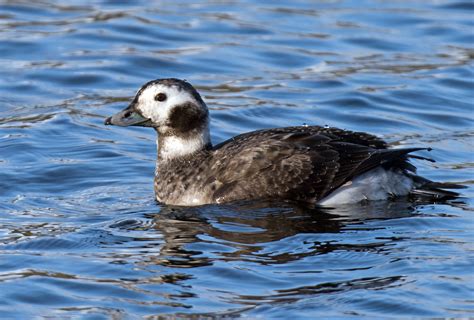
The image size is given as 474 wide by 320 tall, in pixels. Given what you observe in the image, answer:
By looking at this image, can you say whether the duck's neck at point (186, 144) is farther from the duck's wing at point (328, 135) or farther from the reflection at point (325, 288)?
→ the reflection at point (325, 288)

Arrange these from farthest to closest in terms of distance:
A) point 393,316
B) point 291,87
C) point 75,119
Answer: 1. point 291,87
2. point 75,119
3. point 393,316

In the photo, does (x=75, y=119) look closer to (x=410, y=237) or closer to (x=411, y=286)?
(x=410, y=237)

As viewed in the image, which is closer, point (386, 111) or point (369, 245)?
point (369, 245)

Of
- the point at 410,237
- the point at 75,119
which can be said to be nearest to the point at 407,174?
the point at 410,237

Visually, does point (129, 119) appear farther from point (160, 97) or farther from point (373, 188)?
point (373, 188)

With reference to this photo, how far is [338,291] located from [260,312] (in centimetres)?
69

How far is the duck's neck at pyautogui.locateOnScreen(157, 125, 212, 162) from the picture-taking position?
11602 millimetres

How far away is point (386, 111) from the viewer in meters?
15.3

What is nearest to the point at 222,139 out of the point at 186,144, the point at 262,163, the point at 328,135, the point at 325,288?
the point at 186,144

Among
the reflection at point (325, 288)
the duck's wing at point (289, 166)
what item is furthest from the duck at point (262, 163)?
Answer: the reflection at point (325, 288)

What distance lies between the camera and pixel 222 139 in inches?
555

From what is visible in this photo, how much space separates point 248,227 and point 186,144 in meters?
1.42

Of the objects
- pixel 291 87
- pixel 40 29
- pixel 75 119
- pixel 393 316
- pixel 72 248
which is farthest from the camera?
pixel 40 29

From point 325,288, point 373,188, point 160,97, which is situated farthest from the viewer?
point 160,97
